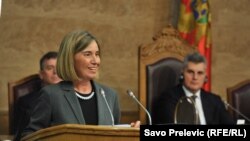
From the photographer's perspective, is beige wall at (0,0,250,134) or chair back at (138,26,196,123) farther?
beige wall at (0,0,250,134)

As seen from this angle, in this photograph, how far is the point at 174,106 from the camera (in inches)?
217

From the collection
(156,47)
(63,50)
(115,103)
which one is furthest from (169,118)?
(63,50)

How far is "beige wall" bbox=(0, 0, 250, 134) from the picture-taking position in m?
6.90

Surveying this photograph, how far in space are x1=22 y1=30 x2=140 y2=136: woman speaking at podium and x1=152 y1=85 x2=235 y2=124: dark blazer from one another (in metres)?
1.77

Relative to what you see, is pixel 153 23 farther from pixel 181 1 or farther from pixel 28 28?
pixel 28 28

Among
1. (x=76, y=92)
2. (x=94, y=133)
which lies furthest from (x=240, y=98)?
(x=94, y=133)

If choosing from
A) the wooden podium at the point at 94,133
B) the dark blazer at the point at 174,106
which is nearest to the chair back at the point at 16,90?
the dark blazer at the point at 174,106

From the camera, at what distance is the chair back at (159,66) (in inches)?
231

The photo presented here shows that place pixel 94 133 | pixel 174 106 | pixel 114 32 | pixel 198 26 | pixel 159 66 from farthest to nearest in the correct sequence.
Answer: pixel 114 32
pixel 198 26
pixel 159 66
pixel 174 106
pixel 94 133

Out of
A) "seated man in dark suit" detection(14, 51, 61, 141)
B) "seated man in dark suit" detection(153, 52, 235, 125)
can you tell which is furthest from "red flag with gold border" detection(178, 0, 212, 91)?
"seated man in dark suit" detection(14, 51, 61, 141)

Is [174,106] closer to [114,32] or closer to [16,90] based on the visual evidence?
[16,90]

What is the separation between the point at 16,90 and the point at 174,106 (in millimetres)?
1484

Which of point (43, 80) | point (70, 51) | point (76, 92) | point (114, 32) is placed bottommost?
point (76, 92)

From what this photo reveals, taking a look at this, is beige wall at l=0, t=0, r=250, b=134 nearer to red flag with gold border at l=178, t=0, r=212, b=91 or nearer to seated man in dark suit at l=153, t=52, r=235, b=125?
red flag with gold border at l=178, t=0, r=212, b=91
